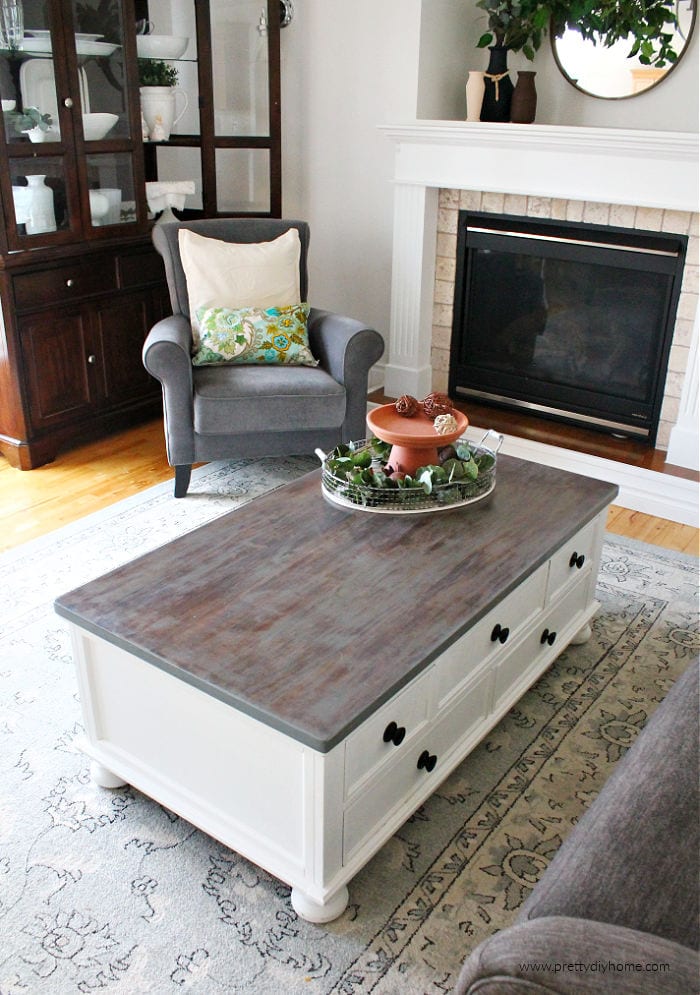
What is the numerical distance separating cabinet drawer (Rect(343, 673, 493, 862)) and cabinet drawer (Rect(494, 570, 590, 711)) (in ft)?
0.26

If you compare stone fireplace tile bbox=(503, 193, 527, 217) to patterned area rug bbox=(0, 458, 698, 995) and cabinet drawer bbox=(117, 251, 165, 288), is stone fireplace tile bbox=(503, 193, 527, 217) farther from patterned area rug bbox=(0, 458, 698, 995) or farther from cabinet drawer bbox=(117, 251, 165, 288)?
patterned area rug bbox=(0, 458, 698, 995)

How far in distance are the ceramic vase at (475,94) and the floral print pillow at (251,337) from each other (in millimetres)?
1123

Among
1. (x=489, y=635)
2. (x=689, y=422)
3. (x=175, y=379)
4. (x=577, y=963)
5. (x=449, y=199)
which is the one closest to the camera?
(x=577, y=963)

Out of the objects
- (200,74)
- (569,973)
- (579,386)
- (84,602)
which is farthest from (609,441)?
(569,973)

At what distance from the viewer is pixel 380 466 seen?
7.55 ft

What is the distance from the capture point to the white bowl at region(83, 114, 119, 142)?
3.36 meters

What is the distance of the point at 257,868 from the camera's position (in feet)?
5.73

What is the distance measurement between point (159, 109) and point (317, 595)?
8.66ft

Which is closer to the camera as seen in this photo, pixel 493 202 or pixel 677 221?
pixel 677 221

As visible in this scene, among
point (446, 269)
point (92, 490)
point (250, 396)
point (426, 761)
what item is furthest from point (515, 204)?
point (426, 761)

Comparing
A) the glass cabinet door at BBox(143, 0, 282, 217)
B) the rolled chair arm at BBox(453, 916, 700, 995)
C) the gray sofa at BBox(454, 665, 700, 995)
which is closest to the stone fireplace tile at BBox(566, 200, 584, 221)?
the glass cabinet door at BBox(143, 0, 282, 217)

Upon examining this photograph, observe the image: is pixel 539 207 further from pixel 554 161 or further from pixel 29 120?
pixel 29 120

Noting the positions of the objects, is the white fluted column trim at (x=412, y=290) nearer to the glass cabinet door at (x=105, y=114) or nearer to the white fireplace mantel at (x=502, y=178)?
the white fireplace mantel at (x=502, y=178)

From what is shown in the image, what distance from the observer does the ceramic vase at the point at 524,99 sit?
346 cm
